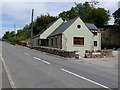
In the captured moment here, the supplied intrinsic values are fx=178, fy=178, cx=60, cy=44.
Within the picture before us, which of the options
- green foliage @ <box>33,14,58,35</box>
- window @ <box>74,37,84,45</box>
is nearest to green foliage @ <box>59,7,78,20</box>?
green foliage @ <box>33,14,58,35</box>

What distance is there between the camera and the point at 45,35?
45938 millimetres

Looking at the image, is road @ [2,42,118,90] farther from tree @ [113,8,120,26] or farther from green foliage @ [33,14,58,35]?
green foliage @ [33,14,58,35]

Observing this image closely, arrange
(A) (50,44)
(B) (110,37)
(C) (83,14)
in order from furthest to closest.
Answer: (C) (83,14) → (B) (110,37) → (A) (50,44)

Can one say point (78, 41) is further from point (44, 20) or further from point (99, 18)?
point (44, 20)

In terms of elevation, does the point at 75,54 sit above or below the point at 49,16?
below

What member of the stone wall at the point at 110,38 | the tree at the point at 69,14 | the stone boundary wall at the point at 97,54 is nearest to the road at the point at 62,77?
the stone boundary wall at the point at 97,54

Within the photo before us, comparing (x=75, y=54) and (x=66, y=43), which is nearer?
(x=75, y=54)

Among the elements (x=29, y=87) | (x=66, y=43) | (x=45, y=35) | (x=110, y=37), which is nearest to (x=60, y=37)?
(x=66, y=43)

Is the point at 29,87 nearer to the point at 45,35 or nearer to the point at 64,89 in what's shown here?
the point at 64,89

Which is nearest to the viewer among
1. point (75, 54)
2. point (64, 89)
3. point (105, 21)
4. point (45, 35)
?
point (64, 89)

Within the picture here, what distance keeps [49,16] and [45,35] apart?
2127 centimetres

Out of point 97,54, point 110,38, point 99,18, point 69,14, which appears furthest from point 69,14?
point 97,54

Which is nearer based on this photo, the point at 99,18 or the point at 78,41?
the point at 78,41

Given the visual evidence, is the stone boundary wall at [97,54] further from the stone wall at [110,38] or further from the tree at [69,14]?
the tree at [69,14]
